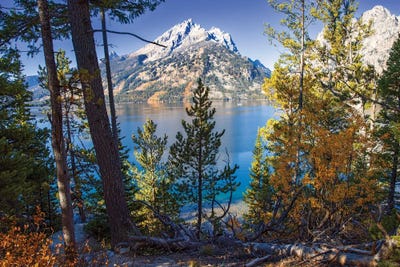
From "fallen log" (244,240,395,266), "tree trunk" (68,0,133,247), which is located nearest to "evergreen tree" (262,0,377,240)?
"fallen log" (244,240,395,266)

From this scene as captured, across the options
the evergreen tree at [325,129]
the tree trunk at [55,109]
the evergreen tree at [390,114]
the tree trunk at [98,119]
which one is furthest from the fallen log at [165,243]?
the evergreen tree at [390,114]

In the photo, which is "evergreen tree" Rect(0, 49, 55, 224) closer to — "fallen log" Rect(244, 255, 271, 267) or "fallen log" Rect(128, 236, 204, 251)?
"fallen log" Rect(128, 236, 204, 251)

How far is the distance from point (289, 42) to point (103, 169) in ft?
36.7

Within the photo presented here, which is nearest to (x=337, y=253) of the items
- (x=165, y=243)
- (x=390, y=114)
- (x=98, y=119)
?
(x=165, y=243)

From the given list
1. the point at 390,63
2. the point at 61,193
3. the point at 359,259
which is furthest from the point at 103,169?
the point at 390,63

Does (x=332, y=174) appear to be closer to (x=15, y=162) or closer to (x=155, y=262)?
(x=155, y=262)

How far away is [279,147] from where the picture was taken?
1186 centimetres

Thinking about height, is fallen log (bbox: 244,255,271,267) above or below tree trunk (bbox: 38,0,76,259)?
below

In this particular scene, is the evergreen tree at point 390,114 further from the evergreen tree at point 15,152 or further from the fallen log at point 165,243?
the evergreen tree at point 15,152

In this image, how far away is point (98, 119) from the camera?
3.89 meters

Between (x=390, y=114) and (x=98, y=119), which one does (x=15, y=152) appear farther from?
(x=390, y=114)

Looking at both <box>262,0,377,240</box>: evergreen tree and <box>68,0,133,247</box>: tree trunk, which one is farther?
<box>262,0,377,240</box>: evergreen tree

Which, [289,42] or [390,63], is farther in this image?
[289,42]

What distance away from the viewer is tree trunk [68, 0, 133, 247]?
354cm
